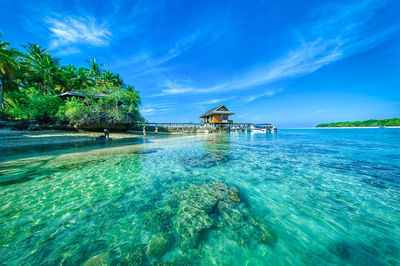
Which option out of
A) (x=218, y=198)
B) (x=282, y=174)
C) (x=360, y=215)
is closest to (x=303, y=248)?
(x=218, y=198)

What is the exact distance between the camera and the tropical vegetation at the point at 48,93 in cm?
1811

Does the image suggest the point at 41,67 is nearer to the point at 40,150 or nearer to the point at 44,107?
the point at 44,107

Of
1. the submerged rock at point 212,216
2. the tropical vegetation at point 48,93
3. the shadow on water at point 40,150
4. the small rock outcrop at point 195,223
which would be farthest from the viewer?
the tropical vegetation at point 48,93

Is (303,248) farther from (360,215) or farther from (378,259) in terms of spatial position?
(360,215)

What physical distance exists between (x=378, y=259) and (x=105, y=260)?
4293 mm

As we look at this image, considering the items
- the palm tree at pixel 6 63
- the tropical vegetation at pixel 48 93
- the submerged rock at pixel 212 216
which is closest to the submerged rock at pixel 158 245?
the submerged rock at pixel 212 216

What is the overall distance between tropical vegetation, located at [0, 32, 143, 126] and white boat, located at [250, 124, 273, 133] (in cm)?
3439

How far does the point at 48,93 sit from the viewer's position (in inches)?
928

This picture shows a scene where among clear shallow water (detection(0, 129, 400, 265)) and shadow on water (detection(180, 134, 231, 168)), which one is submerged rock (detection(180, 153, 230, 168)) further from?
clear shallow water (detection(0, 129, 400, 265))

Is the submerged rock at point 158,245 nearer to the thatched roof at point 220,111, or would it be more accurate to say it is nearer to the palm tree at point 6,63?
the palm tree at point 6,63

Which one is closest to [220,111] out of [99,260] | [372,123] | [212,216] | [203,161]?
[203,161]

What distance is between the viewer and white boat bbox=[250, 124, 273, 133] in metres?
42.2

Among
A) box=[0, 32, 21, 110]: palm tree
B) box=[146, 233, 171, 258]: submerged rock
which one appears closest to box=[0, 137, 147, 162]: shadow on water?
box=[146, 233, 171, 258]: submerged rock

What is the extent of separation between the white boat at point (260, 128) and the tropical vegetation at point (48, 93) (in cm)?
3439
